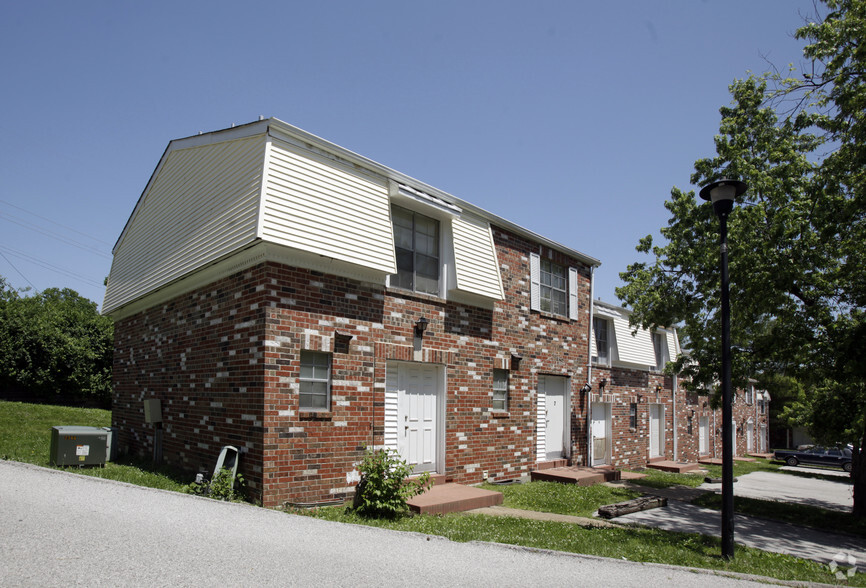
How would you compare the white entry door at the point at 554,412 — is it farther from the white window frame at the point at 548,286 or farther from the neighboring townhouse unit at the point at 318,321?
the white window frame at the point at 548,286

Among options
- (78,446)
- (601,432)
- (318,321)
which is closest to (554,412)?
(601,432)

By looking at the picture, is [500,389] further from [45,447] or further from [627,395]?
[45,447]

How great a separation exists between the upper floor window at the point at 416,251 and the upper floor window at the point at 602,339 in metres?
8.56

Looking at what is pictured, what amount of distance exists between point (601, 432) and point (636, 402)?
256cm

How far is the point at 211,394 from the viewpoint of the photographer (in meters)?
9.50

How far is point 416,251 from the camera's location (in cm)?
1116

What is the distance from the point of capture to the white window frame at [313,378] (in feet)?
28.6

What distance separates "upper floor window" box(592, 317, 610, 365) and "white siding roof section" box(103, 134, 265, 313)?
40.6 feet

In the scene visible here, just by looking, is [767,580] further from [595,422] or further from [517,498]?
[595,422]

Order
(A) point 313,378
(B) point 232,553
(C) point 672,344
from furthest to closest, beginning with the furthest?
1. (C) point 672,344
2. (A) point 313,378
3. (B) point 232,553

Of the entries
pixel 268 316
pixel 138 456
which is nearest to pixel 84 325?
pixel 138 456

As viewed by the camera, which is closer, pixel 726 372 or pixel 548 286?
pixel 726 372

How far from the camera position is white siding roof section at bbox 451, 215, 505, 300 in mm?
11488

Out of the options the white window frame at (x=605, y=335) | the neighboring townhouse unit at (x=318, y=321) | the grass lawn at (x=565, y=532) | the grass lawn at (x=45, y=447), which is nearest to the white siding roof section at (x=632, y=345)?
the white window frame at (x=605, y=335)
